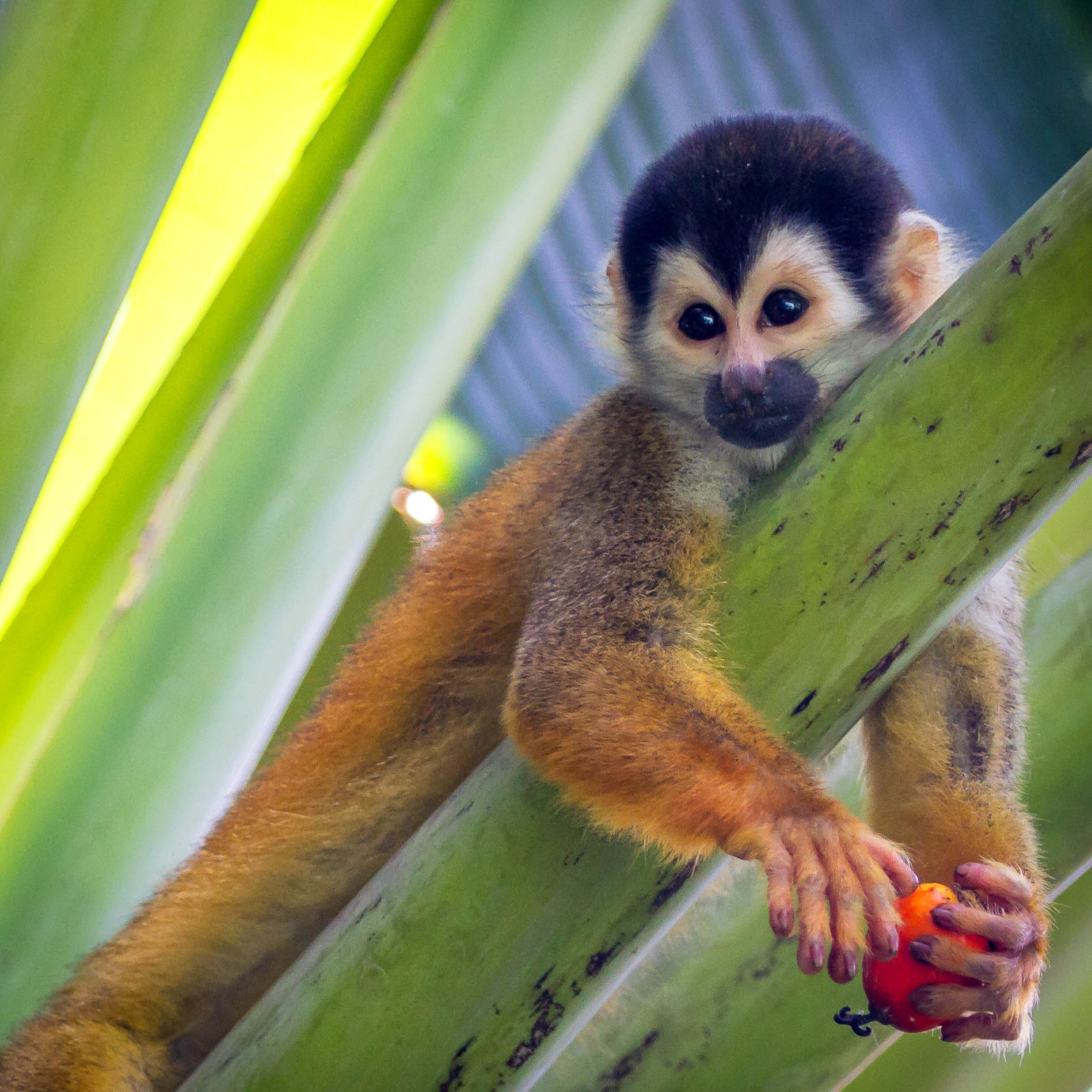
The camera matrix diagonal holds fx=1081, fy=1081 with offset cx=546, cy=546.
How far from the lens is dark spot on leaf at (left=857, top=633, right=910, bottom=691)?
1168 mm

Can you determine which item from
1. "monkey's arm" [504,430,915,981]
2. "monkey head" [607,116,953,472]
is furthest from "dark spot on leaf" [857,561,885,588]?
"monkey head" [607,116,953,472]

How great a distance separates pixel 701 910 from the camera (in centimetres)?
179

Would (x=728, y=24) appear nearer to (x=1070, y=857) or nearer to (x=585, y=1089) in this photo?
(x=1070, y=857)

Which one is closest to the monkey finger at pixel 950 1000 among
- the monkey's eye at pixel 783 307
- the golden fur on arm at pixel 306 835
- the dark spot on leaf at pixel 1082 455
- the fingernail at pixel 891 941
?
the fingernail at pixel 891 941

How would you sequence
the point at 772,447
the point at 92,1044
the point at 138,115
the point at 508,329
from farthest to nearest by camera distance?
the point at 508,329 → the point at 772,447 → the point at 92,1044 → the point at 138,115

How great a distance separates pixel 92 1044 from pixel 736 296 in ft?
5.72

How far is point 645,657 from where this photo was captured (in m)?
1.68

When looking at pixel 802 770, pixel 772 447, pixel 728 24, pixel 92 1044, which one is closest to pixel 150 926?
pixel 92 1044

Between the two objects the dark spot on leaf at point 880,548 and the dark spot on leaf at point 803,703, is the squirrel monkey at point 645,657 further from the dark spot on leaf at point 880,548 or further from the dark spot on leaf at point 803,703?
the dark spot on leaf at point 880,548

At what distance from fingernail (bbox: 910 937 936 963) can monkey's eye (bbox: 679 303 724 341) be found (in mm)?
1180

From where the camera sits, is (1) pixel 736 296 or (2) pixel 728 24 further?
(2) pixel 728 24

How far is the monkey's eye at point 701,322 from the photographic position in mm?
2105

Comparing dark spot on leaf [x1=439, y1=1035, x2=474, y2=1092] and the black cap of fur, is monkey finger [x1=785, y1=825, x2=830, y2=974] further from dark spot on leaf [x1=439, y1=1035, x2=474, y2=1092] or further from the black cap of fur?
the black cap of fur

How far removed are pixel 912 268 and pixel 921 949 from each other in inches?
55.8
